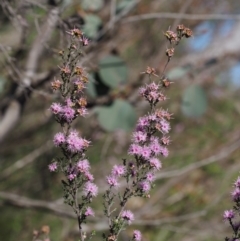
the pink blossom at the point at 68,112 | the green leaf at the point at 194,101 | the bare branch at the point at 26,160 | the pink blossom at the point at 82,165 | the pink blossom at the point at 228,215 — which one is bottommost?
the pink blossom at the point at 228,215

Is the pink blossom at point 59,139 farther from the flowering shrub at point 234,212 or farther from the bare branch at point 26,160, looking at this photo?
the bare branch at point 26,160

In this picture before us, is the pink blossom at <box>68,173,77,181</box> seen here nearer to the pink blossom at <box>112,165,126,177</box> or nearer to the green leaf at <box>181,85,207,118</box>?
the pink blossom at <box>112,165,126,177</box>

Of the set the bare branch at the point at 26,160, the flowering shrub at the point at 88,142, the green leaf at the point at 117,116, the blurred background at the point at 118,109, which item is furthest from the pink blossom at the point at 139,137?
the bare branch at the point at 26,160

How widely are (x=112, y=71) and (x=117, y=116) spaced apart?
180mm

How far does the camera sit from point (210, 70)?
2518 millimetres

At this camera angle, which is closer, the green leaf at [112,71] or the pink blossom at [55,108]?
the pink blossom at [55,108]

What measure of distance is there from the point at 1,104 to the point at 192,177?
2.12 m

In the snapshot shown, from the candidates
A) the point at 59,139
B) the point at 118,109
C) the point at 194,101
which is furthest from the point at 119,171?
the point at 194,101

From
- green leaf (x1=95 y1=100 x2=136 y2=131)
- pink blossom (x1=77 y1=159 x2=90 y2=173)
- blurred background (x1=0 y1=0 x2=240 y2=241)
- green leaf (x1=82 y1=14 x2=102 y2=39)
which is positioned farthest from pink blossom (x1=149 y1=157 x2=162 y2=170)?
green leaf (x1=95 y1=100 x2=136 y2=131)

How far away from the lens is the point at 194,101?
7.61 feet

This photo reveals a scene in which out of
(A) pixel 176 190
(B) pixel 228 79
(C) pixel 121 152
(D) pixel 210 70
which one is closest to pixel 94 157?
(C) pixel 121 152

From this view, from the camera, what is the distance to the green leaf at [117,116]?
2.10 meters

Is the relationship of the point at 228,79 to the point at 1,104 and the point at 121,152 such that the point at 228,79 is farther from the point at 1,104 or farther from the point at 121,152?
the point at 1,104

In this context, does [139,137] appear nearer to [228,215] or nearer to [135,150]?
[135,150]
